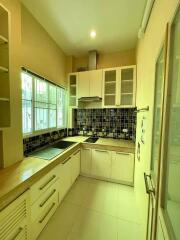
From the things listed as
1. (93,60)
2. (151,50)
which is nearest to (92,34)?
(93,60)

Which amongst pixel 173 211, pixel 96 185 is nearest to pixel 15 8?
pixel 173 211

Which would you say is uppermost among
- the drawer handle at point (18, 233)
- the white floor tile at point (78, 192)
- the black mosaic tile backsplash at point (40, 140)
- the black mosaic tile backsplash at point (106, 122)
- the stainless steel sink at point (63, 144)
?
the black mosaic tile backsplash at point (106, 122)

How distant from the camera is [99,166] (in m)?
2.81

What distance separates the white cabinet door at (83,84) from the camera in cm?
315

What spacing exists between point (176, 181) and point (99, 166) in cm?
223

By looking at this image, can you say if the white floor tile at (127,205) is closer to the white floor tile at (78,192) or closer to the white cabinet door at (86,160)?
the white floor tile at (78,192)

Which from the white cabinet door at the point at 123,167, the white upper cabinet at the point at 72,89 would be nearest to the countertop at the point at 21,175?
the white cabinet door at the point at 123,167

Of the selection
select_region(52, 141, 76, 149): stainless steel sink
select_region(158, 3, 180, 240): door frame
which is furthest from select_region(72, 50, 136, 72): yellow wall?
select_region(158, 3, 180, 240): door frame

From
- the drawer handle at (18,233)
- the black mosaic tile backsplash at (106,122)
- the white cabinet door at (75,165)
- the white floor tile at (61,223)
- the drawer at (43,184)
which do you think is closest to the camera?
the drawer handle at (18,233)

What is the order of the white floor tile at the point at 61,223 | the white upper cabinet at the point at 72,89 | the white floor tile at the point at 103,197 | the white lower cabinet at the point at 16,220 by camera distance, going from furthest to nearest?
the white upper cabinet at the point at 72,89 → the white floor tile at the point at 103,197 → the white floor tile at the point at 61,223 → the white lower cabinet at the point at 16,220

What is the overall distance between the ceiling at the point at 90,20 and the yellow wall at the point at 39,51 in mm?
115

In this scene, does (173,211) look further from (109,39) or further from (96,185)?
(109,39)

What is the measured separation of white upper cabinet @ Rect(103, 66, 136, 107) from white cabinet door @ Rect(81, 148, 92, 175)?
1.13 m

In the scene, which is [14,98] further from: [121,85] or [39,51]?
[121,85]
